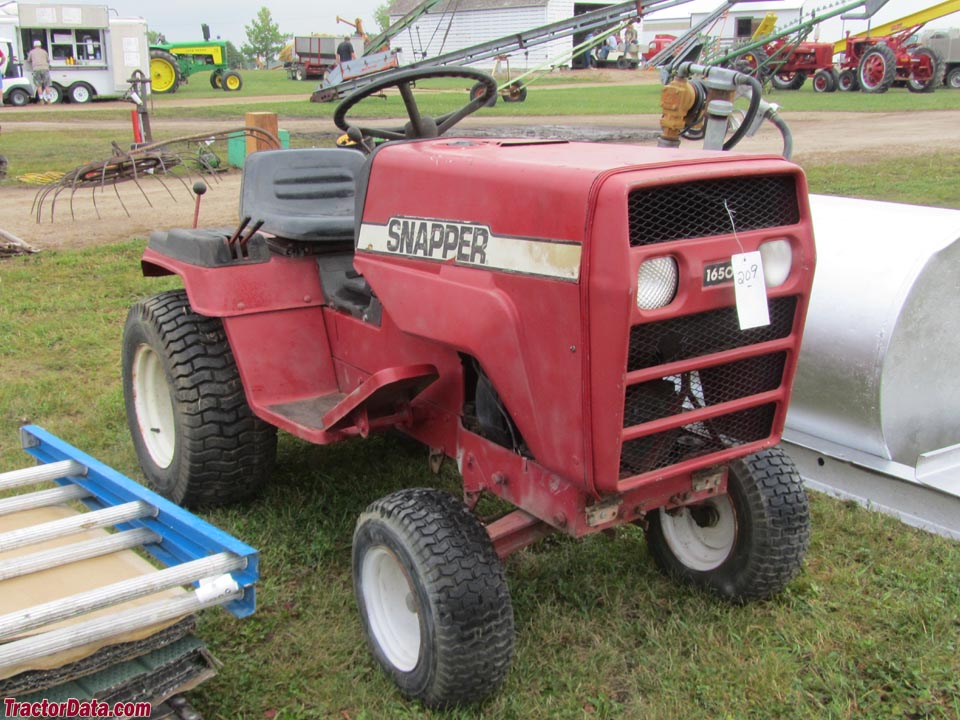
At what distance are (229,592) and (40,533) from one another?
0.69 meters

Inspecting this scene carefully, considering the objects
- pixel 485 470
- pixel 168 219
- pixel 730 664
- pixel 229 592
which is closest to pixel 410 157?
pixel 485 470

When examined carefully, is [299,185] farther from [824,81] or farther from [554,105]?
[824,81]

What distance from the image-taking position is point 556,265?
223 centimetres

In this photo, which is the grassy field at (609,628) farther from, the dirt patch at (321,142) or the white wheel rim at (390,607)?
the dirt patch at (321,142)

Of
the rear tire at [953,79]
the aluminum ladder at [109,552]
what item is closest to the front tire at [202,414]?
the aluminum ladder at [109,552]

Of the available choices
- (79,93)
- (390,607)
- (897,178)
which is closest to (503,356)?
(390,607)

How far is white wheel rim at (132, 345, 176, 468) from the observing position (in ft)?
12.4

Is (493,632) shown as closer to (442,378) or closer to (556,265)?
(442,378)

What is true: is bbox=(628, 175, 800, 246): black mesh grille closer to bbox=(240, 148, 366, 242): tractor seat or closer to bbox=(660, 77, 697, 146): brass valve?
bbox=(240, 148, 366, 242): tractor seat

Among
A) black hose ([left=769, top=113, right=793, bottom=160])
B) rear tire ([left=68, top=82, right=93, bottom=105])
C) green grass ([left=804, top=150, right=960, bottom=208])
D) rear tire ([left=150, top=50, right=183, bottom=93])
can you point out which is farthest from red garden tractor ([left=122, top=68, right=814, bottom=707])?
rear tire ([left=150, top=50, right=183, bottom=93])

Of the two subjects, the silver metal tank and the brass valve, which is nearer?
the silver metal tank

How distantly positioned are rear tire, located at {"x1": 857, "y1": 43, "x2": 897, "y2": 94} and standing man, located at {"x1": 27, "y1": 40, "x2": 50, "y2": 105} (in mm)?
21898

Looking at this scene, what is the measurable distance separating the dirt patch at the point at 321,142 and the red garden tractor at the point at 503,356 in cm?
401

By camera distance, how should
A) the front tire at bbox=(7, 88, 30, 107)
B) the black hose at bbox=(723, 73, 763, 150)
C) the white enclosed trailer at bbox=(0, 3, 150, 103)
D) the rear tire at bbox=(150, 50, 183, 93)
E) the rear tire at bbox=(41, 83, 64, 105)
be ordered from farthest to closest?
the rear tire at bbox=(150, 50, 183, 93)
the white enclosed trailer at bbox=(0, 3, 150, 103)
the rear tire at bbox=(41, 83, 64, 105)
the front tire at bbox=(7, 88, 30, 107)
the black hose at bbox=(723, 73, 763, 150)
